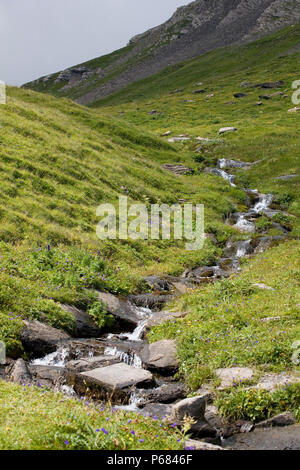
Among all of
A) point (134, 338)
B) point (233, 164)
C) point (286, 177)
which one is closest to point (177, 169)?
point (233, 164)

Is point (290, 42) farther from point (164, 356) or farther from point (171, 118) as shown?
point (164, 356)

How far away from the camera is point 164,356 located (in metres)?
12.5

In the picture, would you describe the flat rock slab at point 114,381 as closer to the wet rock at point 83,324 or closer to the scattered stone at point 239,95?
the wet rock at point 83,324

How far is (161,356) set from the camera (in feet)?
41.2

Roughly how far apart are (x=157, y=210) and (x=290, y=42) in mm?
131079

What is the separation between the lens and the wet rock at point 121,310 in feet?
53.4

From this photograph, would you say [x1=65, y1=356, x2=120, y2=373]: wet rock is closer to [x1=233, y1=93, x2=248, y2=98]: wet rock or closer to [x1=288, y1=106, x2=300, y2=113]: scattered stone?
[x1=288, y1=106, x2=300, y2=113]: scattered stone

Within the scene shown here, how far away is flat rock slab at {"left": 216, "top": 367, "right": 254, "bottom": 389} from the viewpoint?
9.91 m

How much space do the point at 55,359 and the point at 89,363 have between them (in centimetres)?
154

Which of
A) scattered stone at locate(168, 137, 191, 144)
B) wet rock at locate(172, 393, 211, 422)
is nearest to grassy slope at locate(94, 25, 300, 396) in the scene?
wet rock at locate(172, 393, 211, 422)

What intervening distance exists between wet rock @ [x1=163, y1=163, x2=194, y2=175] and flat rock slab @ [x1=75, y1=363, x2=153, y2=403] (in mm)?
35044

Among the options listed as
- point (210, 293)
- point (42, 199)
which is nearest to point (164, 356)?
point (210, 293)

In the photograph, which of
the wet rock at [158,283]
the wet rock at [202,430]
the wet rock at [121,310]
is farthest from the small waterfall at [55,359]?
the wet rock at [158,283]

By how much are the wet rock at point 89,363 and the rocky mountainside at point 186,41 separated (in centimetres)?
15456
